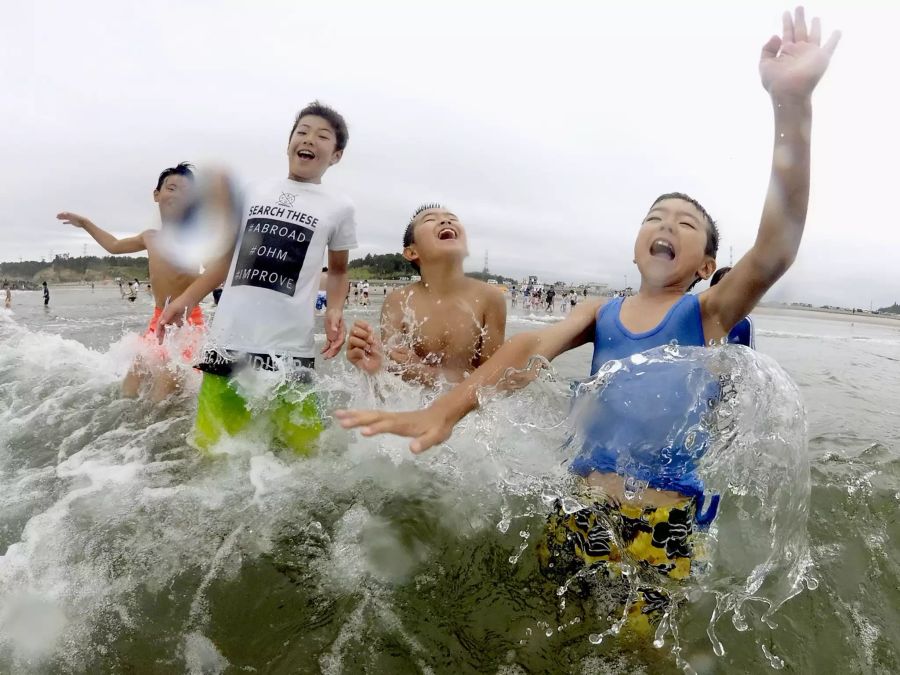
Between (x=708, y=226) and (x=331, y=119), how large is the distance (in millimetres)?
2090

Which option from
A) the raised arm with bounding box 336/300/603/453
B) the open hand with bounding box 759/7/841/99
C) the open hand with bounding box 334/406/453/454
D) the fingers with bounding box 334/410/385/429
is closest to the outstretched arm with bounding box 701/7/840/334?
the open hand with bounding box 759/7/841/99

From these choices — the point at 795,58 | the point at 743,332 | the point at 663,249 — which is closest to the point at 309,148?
the point at 663,249

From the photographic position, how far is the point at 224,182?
9.71 ft

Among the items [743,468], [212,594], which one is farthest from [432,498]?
[743,468]

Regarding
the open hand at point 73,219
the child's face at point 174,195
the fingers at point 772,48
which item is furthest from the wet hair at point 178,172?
the fingers at point 772,48

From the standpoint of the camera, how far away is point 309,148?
286cm

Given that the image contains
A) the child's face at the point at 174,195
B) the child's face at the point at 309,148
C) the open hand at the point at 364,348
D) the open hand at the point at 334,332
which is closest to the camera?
the open hand at the point at 364,348

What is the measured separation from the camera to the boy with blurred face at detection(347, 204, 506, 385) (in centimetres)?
291

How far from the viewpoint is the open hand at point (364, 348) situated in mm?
2619

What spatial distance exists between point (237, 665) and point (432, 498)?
1.22 meters

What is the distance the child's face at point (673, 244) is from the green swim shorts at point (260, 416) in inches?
72.7

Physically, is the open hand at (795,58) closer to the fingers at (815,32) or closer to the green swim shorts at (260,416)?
the fingers at (815,32)

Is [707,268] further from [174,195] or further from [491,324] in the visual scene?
[174,195]

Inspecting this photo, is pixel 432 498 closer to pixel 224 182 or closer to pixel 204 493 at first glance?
pixel 204 493
